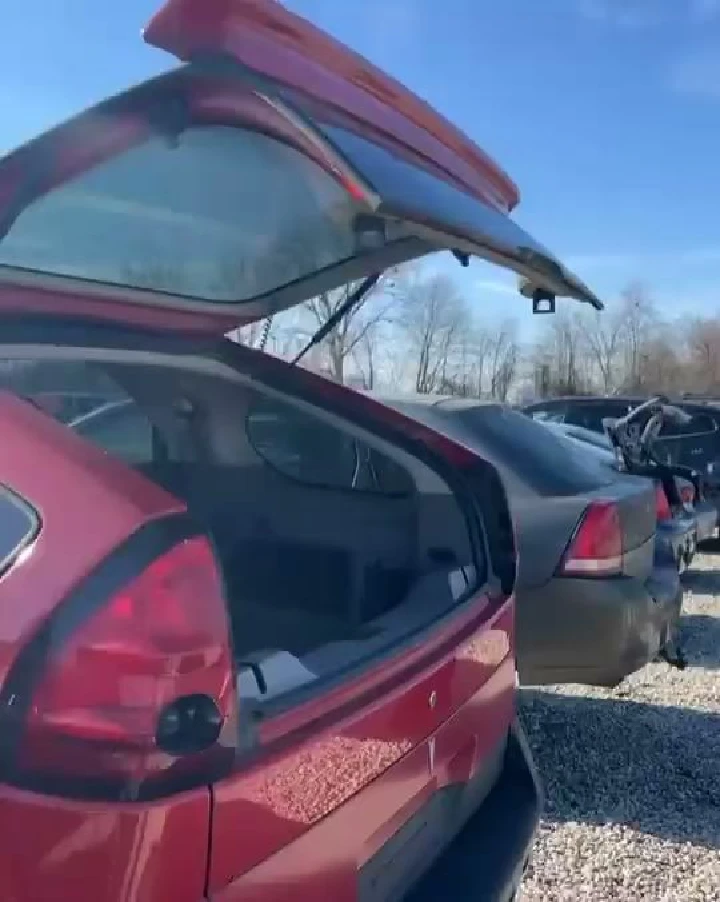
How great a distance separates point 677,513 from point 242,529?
460 cm

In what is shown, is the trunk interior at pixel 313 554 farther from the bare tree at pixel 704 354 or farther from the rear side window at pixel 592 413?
the bare tree at pixel 704 354

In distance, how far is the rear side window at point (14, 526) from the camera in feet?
4.41

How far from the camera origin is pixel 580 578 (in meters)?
4.04

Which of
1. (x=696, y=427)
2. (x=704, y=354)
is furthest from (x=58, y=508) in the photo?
(x=704, y=354)

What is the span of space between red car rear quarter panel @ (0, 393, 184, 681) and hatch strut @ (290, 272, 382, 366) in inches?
55.3

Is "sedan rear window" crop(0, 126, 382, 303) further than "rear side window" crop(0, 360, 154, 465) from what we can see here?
No

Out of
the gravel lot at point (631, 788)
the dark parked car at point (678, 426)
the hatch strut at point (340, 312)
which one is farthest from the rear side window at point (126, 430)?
the dark parked car at point (678, 426)

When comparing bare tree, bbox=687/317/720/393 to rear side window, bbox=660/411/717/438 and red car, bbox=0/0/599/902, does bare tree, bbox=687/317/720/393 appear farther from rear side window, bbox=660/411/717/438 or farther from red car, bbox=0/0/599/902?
red car, bbox=0/0/599/902

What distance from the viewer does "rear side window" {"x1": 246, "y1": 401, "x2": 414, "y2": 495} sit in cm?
300

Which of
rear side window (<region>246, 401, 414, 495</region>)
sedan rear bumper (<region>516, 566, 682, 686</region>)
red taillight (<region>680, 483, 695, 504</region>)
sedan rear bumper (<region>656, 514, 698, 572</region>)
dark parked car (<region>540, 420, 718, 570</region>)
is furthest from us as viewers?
red taillight (<region>680, 483, 695, 504</region>)

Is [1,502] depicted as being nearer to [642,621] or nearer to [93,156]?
[93,156]

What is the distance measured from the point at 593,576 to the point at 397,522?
1.48 metres

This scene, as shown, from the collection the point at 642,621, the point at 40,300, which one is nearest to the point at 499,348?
the point at 642,621

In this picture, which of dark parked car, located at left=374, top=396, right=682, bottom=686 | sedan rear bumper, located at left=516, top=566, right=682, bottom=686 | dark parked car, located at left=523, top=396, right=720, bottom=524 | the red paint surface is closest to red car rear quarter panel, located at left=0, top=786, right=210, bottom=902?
the red paint surface
